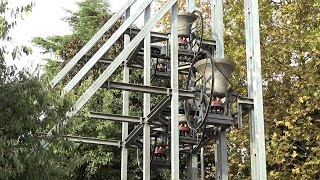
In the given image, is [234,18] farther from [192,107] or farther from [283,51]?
[192,107]

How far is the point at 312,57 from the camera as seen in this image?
17781 millimetres

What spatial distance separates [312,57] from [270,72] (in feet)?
4.09

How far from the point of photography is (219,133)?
12.2 metres

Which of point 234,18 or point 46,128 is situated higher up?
point 234,18

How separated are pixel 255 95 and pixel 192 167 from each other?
10.7 ft

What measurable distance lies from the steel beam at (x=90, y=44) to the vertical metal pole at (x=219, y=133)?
1835 mm

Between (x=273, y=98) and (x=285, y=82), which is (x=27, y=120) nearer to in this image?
(x=273, y=98)

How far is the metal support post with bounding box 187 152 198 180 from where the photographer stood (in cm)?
1417

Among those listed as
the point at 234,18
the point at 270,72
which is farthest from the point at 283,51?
the point at 234,18

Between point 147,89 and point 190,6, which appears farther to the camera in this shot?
point 190,6

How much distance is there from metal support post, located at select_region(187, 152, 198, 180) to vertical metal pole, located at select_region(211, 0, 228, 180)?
181 cm

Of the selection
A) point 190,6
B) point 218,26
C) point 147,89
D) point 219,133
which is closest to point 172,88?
point 147,89

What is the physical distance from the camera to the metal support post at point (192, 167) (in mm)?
14172

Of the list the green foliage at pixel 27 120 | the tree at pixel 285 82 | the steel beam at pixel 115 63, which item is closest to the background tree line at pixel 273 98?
the tree at pixel 285 82
